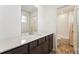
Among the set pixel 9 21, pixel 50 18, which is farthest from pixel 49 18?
pixel 9 21

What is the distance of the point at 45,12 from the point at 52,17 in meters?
0.37

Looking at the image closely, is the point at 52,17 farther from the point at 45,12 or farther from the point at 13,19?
the point at 13,19

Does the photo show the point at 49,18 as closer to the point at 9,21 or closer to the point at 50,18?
the point at 50,18

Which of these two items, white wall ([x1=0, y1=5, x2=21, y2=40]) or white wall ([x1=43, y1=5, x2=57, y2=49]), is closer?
white wall ([x1=0, y1=5, x2=21, y2=40])

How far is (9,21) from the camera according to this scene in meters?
2.05

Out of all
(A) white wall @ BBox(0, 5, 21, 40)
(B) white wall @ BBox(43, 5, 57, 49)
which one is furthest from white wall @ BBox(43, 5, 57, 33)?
(A) white wall @ BBox(0, 5, 21, 40)

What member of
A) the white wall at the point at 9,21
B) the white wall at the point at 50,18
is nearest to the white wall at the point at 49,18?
the white wall at the point at 50,18

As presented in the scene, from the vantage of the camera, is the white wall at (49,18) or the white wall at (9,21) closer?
the white wall at (9,21)

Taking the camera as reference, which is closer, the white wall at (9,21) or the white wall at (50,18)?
the white wall at (9,21)

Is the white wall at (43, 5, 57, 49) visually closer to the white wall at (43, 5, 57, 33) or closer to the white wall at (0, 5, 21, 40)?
the white wall at (43, 5, 57, 33)

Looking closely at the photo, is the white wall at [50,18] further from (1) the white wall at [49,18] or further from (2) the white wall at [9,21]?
(2) the white wall at [9,21]

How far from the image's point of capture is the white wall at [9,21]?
1.82 m

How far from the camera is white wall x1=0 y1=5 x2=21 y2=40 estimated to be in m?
1.82
